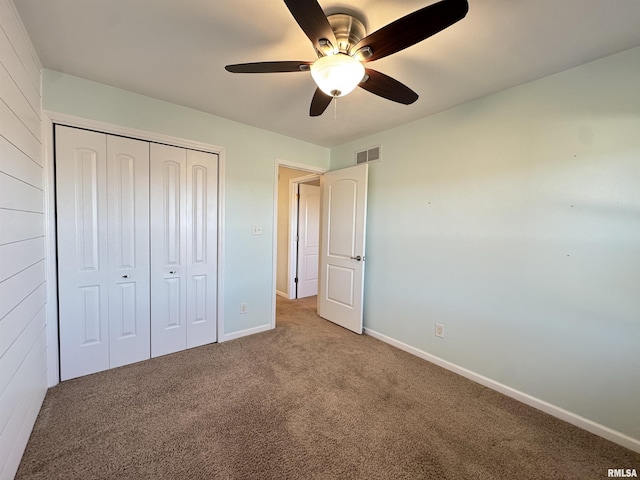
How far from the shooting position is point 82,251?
2148 mm

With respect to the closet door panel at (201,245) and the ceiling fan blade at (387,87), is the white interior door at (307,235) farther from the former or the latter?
the ceiling fan blade at (387,87)

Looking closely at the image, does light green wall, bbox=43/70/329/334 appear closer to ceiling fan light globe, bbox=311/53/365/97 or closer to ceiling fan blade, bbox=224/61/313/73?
ceiling fan blade, bbox=224/61/313/73

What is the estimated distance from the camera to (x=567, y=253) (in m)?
1.84

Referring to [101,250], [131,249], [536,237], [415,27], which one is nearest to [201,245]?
[131,249]

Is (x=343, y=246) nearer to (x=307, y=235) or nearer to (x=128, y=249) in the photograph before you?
(x=307, y=235)

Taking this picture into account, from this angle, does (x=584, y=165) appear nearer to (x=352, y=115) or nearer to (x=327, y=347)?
(x=352, y=115)

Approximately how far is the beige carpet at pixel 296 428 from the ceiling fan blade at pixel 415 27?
2.14 meters

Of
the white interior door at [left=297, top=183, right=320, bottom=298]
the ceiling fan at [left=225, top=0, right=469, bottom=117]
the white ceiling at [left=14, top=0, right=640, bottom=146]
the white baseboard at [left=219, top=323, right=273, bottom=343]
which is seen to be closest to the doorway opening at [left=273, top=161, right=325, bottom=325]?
the white interior door at [left=297, top=183, right=320, bottom=298]

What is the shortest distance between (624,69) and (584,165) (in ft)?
1.89

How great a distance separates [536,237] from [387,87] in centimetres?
154

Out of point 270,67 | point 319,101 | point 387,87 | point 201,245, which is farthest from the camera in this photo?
point 201,245

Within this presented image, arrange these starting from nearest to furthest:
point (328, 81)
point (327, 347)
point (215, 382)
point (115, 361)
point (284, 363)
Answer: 1. point (328, 81)
2. point (215, 382)
3. point (115, 361)
4. point (284, 363)
5. point (327, 347)

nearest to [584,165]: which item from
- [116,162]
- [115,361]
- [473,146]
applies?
[473,146]

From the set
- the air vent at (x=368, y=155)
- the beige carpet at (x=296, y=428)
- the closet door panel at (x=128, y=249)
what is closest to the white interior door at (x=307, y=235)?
the air vent at (x=368, y=155)
